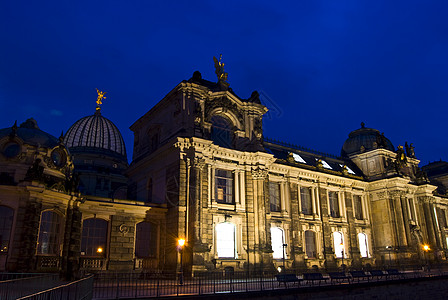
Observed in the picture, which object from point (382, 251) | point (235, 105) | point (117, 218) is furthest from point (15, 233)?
point (382, 251)

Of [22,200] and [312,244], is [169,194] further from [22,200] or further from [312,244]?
[312,244]

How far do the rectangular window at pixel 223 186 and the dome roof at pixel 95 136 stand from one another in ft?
95.1

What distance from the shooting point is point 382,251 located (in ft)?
161

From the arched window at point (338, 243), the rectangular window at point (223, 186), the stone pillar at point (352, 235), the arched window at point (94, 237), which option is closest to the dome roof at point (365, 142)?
the stone pillar at point (352, 235)

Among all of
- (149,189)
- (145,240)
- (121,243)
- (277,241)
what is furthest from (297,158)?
(121,243)

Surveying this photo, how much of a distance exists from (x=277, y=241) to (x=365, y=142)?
27.3m

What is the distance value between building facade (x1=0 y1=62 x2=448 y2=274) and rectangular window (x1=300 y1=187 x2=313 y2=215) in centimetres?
13

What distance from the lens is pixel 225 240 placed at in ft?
111

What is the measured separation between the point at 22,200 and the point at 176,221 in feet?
39.9

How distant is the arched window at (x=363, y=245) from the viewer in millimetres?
48750

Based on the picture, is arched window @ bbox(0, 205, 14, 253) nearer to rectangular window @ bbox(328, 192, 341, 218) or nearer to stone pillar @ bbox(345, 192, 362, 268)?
rectangular window @ bbox(328, 192, 341, 218)

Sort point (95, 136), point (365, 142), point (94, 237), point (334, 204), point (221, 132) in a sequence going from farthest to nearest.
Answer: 1. point (95, 136)
2. point (365, 142)
3. point (334, 204)
4. point (221, 132)
5. point (94, 237)

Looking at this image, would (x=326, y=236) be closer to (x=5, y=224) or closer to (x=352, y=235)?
(x=352, y=235)

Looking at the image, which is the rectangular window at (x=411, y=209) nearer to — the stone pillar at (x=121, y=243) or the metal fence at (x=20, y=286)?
the stone pillar at (x=121, y=243)
